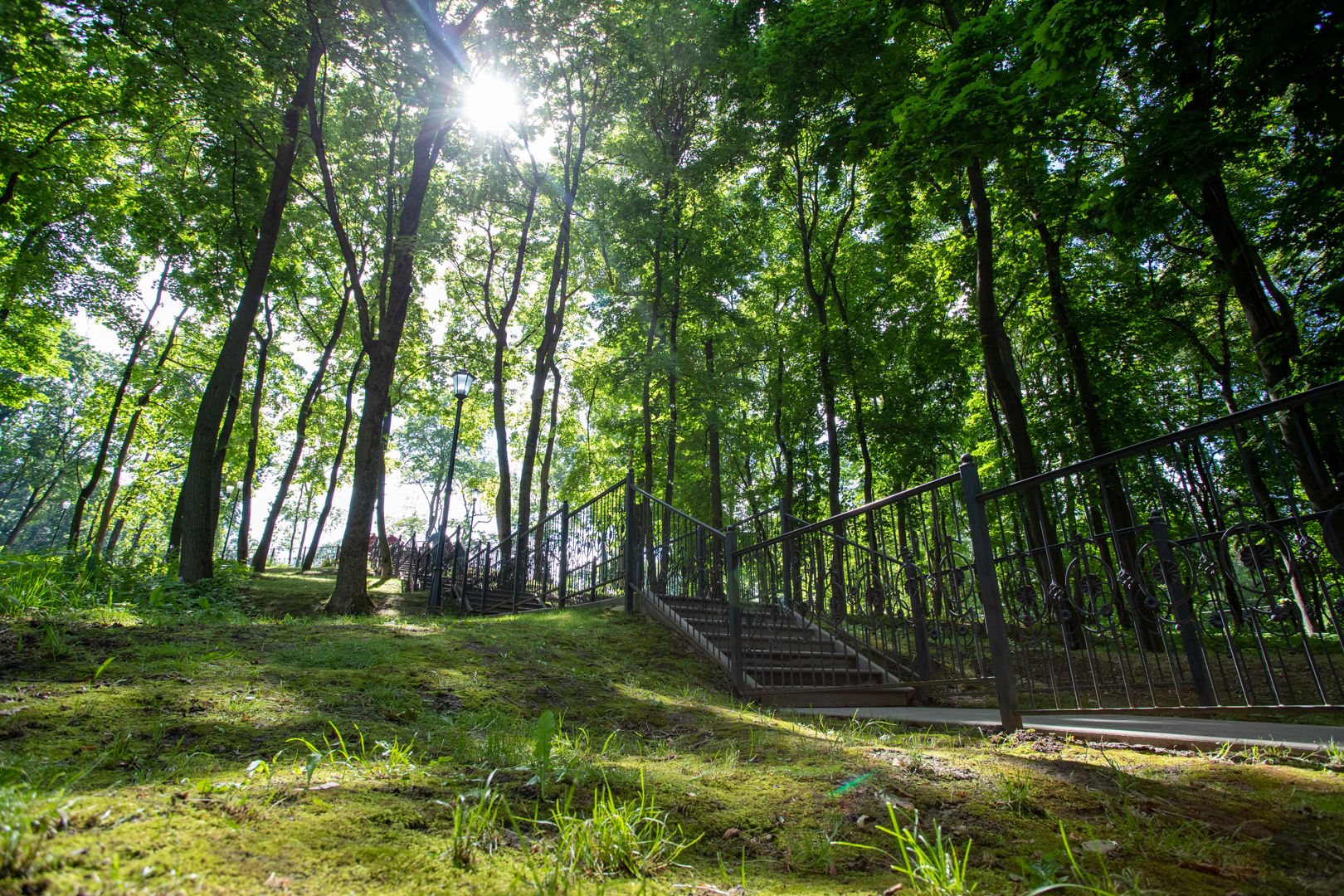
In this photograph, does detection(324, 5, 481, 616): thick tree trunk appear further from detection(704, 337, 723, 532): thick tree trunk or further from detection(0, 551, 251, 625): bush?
detection(704, 337, 723, 532): thick tree trunk

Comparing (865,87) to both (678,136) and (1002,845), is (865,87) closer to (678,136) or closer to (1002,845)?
(678,136)

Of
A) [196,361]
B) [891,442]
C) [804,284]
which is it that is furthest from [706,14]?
[196,361]

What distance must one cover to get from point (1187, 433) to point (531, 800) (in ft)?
10.4

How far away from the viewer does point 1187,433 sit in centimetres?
278

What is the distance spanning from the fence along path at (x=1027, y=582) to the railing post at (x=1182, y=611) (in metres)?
0.03

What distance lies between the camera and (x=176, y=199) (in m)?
12.5

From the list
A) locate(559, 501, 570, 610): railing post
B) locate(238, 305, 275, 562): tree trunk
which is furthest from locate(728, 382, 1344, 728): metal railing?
locate(238, 305, 275, 562): tree trunk

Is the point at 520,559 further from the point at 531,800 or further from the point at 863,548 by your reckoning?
the point at 531,800

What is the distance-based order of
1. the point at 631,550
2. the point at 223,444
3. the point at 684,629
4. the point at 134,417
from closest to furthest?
the point at 684,629 → the point at 631,550 → the point at 223,444 → the point at 134,417

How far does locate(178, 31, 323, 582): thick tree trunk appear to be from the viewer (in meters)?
8.01

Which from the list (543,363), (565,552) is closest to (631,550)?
(565,552)

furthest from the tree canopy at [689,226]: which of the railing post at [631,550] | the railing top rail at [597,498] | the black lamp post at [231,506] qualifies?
the black lamp post at [231,506]

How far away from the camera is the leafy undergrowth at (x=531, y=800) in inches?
54.4

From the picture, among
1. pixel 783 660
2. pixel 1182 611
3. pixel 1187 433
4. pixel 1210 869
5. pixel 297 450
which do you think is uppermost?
pixel 297 450
